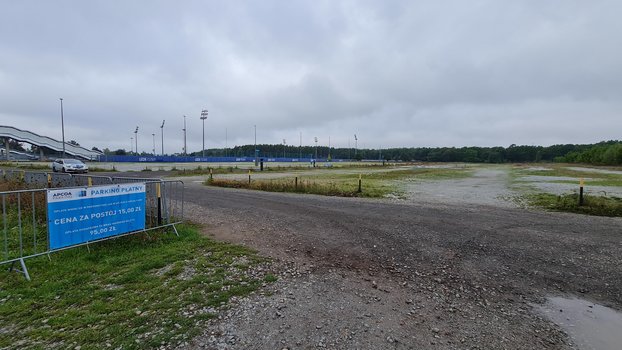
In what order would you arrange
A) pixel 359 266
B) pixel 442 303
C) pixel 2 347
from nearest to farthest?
pixel 2 347 < pixel 442 303 < pixel 359 266

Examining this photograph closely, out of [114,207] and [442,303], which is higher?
[114,207]

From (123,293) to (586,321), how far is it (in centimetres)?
661

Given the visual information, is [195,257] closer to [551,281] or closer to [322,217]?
[322,217]

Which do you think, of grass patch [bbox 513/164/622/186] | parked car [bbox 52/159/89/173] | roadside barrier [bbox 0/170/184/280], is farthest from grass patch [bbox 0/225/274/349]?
parked car [bbox 52/159/89/173]

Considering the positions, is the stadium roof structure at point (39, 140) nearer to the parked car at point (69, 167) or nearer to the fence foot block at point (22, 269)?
the parked car at point (69, 167)

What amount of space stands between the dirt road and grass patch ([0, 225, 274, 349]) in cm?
51

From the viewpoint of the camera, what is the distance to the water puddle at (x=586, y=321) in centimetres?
342

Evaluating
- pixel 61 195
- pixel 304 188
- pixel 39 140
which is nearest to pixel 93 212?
pixel 61 195

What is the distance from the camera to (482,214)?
10.9 meters

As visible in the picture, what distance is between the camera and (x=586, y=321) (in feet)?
12.6

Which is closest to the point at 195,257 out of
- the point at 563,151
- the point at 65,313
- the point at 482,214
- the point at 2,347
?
the point at 65,313

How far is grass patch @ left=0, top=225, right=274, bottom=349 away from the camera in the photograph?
3410mm

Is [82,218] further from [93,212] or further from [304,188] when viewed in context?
[304,188]

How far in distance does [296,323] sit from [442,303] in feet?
7.21
